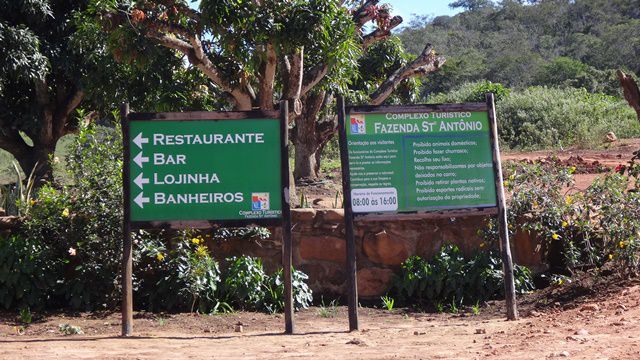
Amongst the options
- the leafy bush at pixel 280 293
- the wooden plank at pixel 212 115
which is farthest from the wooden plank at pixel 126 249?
the leafy bush at pixel 280 293

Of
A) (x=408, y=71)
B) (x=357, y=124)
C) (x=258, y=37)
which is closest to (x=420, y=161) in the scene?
(x=357, y=124)

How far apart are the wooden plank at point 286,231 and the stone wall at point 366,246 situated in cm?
131

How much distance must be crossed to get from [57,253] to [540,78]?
35.2 meters

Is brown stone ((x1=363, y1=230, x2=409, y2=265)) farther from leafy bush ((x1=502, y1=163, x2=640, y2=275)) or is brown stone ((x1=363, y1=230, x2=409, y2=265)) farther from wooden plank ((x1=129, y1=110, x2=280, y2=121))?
wooden plank ((x1=129, y1=110, x2=280, y2=121))

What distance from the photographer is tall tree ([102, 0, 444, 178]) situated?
10.2m

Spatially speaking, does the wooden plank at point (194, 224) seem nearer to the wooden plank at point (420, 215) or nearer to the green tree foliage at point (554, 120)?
the wooden plank at point (420, 215)

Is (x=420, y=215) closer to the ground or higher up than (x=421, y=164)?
closer to the ground

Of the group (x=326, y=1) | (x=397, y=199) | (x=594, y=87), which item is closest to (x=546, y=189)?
(x=397, y=199)

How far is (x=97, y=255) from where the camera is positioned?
7152 millimetres

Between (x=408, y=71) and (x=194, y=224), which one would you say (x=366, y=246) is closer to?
(x=194, y=224)

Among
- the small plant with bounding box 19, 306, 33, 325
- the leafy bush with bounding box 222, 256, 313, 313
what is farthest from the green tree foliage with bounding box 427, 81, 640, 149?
the small plant with bounding box 19, 306, 33, 325

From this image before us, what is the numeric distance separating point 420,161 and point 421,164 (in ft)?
0.09

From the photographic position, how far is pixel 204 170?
21.8 ft

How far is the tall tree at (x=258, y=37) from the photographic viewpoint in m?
10.2
